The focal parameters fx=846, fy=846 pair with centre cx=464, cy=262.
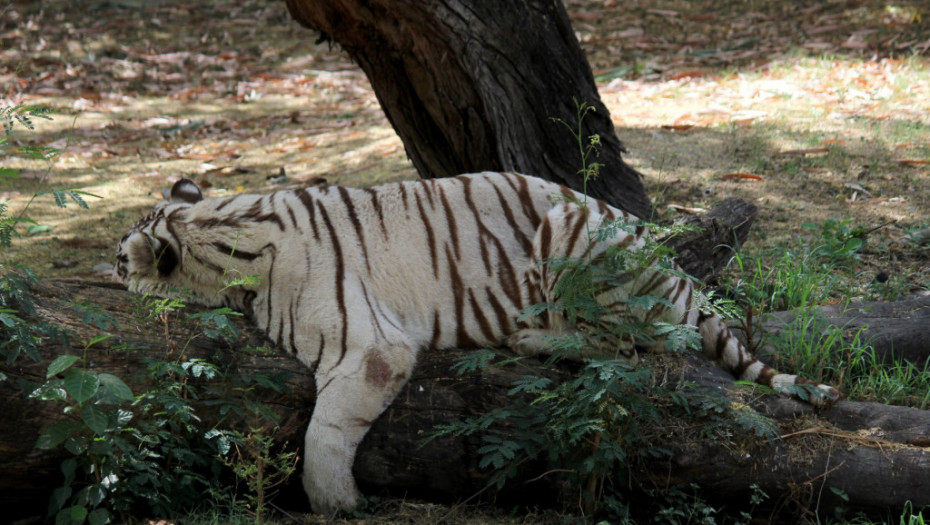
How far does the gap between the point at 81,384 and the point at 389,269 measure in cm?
144

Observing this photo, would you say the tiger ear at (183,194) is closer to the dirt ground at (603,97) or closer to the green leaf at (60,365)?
the dirt ground at (603,97)

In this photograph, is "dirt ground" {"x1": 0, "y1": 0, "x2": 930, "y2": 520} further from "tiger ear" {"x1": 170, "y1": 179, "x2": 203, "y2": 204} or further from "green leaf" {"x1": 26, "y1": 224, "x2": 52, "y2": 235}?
"tiger ear" {"x1": 170, "y1": 179, "x2": 203, "y2": 204}

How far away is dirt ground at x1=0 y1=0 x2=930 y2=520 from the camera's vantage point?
5.93 m

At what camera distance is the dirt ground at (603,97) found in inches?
233

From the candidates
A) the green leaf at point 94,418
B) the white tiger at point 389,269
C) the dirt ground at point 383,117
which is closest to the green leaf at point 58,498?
the green leaf at point 94,418

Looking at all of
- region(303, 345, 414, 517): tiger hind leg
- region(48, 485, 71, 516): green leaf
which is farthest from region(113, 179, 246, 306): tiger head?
region(48, 485, 71, 516): green leaf

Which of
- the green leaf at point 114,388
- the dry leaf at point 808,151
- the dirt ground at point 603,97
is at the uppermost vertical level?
the green leaf at point 114,388

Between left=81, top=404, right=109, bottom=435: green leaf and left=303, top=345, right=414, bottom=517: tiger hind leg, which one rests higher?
left=81, top=404, right=109, bottom=435: green leaf

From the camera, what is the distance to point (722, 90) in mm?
8367

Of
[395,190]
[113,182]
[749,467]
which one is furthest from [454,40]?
[113,182]

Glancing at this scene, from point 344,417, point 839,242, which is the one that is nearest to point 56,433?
point 344,417

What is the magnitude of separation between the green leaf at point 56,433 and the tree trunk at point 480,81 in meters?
2.75

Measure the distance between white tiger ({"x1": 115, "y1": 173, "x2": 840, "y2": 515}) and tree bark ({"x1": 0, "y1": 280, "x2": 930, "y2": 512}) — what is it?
0.13 meters

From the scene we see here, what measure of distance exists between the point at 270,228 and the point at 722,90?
595 centimetres
